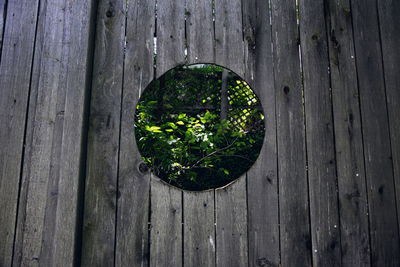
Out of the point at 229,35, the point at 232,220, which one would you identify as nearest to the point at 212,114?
the point at 229,35

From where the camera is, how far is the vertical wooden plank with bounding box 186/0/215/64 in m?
1.40

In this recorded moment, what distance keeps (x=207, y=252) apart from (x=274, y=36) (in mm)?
984

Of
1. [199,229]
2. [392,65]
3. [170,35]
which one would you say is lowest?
[199,229]

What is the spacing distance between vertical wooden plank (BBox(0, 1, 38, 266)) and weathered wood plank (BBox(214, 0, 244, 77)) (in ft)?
2.60

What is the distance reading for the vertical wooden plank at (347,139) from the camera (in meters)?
1.27

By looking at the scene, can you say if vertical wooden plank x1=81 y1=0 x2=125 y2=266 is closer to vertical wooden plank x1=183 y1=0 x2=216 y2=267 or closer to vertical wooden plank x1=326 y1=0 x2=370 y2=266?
vertical wooden plank x1=183 y1=0 x2=216 y2=267

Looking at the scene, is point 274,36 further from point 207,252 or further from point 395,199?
point 207,252

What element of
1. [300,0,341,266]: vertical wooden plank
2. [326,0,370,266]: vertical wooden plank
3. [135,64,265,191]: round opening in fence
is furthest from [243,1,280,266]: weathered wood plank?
[135,64,265,191]: round opening in fence

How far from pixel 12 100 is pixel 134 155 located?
20.8 inches

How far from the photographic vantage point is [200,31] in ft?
4.67

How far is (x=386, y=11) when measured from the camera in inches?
57.5

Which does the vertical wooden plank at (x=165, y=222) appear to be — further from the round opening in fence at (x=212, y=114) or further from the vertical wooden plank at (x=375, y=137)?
the round opening in fence at (x=212, y=114)

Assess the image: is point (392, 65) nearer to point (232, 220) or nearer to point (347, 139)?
point (347, 139)

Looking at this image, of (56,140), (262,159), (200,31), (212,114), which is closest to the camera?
(56,140)
